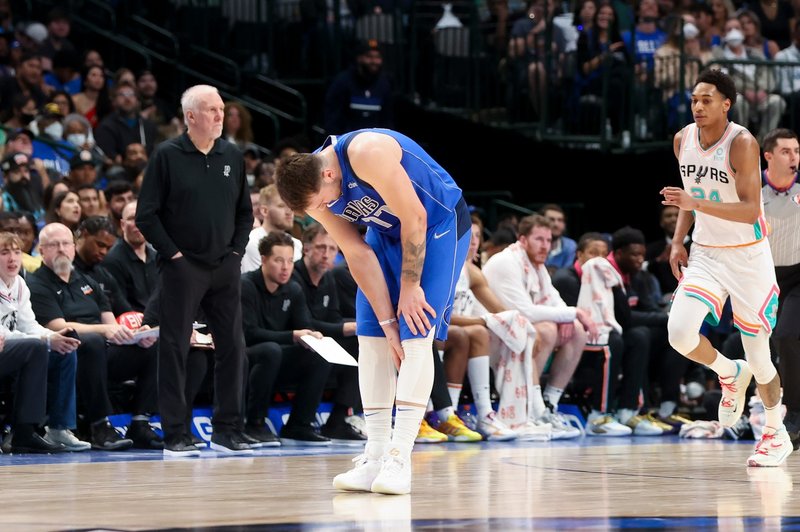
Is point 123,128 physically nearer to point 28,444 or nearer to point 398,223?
point 28,444

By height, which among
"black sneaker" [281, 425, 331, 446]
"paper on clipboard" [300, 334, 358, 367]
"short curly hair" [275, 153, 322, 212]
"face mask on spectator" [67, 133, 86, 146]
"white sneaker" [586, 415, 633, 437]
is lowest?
"white sneaker" [586, 415, 633, 437]

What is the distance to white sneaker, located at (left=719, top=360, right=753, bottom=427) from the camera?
7.68m

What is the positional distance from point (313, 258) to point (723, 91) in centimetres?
358

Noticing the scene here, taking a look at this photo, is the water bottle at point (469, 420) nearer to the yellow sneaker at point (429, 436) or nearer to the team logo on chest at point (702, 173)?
the yellow sneaker at point (429, 436)

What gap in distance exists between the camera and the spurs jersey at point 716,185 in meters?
7.35

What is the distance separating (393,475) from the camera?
5.73 m

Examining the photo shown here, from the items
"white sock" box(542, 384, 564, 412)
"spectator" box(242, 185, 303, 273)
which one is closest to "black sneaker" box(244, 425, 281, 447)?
"spectator" box(242, 185, 303, 273)

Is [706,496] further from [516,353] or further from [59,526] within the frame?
[516,353]

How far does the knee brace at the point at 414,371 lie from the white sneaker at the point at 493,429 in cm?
432

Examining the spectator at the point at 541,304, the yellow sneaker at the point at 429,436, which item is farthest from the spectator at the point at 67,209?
the spectator at the point at 541,304

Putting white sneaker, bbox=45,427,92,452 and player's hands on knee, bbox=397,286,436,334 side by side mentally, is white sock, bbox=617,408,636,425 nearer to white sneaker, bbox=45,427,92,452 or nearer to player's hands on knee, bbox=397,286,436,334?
white sneaker, bbox=45,427,92,452

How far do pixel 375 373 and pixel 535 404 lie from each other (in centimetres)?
467

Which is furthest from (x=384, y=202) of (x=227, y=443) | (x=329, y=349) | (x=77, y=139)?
(x=77, y=139)

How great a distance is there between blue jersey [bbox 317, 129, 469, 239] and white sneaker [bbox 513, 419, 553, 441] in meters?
4.48
